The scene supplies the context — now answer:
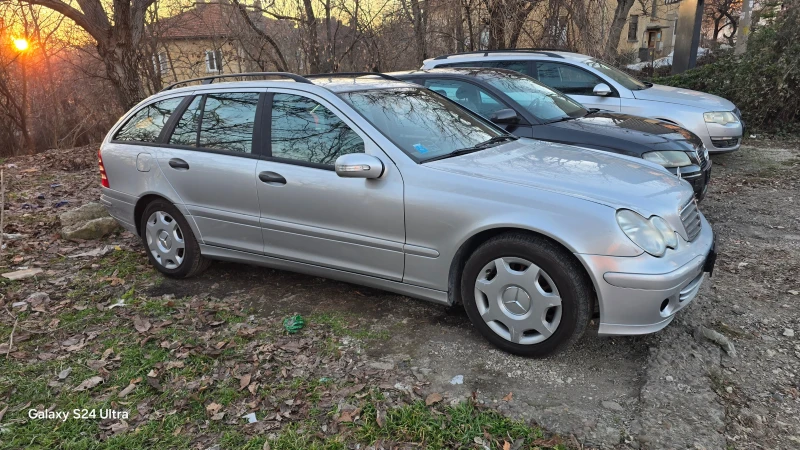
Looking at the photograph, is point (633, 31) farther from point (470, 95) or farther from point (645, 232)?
point (645, 232)

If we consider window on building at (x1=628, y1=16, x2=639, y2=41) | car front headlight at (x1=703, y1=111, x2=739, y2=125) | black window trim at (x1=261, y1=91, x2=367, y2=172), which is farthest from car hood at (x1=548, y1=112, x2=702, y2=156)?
window on building at (x1=628, y1=16, x2=639, y2=41)

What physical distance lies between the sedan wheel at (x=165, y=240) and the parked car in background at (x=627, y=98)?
5.38 meters

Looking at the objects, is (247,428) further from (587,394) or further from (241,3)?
(241,3)

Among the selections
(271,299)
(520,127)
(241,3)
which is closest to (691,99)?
(520,127)

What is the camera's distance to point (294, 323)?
144 inches

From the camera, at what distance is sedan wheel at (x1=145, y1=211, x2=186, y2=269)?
4.47m

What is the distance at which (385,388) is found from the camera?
9.59 ft

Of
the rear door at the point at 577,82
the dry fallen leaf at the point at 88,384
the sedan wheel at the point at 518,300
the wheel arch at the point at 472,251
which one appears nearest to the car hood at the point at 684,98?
the rear door at the point at 577,82

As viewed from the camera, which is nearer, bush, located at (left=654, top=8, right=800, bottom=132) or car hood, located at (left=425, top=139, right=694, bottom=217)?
car hood, located at (left=425, top=139, right=694, bottom=217)

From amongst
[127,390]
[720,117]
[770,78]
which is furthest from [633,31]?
[127,390]

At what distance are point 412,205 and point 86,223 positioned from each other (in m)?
4.46

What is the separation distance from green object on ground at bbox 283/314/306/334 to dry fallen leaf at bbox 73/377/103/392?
112 cm

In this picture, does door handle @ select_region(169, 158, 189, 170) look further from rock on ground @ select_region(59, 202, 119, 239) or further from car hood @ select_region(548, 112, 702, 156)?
car hood @ select_region(548, 112, 702, 156)

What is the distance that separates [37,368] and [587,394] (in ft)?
10.7
